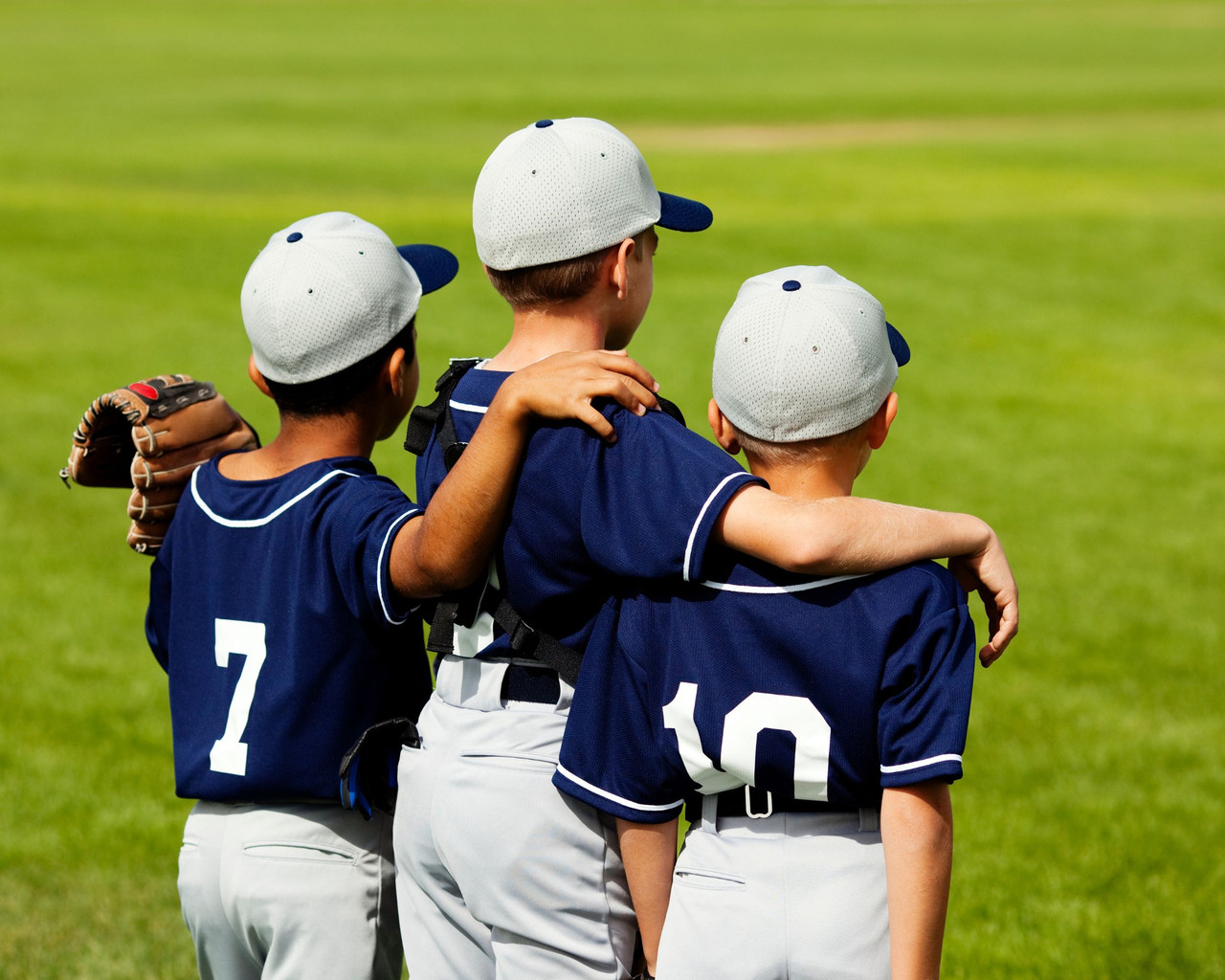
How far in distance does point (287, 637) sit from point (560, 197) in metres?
0.92

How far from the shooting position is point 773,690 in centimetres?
206

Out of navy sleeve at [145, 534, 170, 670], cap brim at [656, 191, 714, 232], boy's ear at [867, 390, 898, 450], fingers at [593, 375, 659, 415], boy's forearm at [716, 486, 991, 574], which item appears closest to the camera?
boy's forearm at [716, 486, 991, 574]

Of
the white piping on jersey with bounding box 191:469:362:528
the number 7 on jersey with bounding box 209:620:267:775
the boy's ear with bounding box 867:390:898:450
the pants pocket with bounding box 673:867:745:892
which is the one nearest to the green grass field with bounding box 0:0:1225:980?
the number 7 on jersey with bounding box 209:620:267:775

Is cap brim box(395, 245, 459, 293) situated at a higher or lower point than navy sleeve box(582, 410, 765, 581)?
higher

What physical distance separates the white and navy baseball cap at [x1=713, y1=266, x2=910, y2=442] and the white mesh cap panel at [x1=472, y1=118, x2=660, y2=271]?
275 millimetres

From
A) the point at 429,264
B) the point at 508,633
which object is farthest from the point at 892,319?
the point at 508,633

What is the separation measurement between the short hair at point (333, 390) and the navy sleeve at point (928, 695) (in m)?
1.13

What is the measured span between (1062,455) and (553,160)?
832 centimetres

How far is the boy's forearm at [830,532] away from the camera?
1944mm

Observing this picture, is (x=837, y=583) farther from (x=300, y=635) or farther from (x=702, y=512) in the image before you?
(x=300, y=635)

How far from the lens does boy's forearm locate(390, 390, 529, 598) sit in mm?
2119

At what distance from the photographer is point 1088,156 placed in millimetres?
23562

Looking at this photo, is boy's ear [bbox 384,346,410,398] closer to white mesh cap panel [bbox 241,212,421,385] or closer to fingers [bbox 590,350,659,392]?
white mesh cap panel [bbox 241,212,421,385]

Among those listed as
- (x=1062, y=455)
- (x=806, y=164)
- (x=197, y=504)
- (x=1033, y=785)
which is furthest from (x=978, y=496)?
(x=806, y=164)
